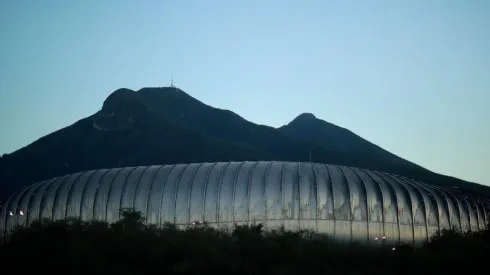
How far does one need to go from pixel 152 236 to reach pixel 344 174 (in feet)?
108

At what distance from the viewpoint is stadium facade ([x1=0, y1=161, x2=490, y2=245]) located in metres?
69.9

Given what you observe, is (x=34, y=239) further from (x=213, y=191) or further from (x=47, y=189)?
(x=47, y=189)

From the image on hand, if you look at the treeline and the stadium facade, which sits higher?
the stadium facade

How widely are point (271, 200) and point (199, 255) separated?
27.3 m

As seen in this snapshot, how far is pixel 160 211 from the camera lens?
72.5m

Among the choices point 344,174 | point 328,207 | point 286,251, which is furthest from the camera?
point 344,174

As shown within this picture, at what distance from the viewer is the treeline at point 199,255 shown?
42375 mm

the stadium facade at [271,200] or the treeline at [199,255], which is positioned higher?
the stadium facade at [271,200]

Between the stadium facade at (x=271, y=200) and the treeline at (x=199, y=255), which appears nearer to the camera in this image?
the treeline at (x=199, y=255)

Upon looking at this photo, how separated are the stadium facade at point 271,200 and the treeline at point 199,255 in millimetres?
19306

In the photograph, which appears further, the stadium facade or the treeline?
the stadium facade

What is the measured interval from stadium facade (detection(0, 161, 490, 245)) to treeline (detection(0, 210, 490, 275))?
63.3 ft

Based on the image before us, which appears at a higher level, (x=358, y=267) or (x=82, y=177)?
(x=82, y=177)

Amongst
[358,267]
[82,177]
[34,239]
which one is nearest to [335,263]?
[358,267]
